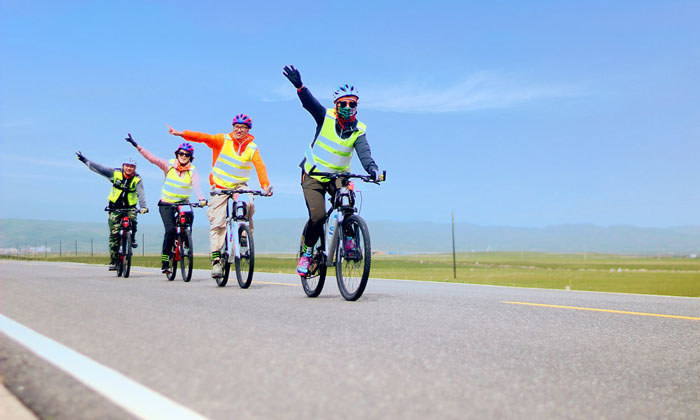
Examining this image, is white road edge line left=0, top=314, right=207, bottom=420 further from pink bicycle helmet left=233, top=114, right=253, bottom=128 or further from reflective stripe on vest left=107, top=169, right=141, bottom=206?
reflective stripe on vest left=107, top=169, right=141, bottom=206

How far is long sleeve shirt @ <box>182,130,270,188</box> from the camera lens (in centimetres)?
1075

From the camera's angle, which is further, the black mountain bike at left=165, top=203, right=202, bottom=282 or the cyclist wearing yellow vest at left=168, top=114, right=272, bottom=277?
the black mountain bike at left=165, top=203, right=202, bottom=282

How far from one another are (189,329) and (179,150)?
780cm

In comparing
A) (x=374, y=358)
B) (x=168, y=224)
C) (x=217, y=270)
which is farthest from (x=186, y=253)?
(x=374, y=358)

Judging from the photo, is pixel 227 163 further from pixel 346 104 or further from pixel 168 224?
pixel 346 104

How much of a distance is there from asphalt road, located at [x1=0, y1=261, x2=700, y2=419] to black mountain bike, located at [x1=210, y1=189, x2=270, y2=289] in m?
2.66

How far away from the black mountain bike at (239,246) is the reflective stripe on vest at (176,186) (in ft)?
7.38

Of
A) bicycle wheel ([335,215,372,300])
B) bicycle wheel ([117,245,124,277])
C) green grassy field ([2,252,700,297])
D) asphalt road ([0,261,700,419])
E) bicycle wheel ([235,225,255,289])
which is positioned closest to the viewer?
asphalt road ([0,261,700,419])

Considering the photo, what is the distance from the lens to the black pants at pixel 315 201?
7.88 m

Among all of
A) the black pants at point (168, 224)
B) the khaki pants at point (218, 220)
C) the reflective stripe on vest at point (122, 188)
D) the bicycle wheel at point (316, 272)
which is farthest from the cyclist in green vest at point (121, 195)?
the bicycle wheel at point (316, 272)

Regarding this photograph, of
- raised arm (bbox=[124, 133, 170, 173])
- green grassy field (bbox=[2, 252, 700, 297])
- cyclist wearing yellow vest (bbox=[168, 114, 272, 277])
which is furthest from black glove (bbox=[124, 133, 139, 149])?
green grassy field (bbox=[2, 252, 700, 297])

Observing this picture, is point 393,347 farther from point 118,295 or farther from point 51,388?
point 118,295

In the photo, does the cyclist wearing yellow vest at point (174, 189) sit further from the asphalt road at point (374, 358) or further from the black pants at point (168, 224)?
the asphalt road at point (374, 358)

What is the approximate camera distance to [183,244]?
1258cm
